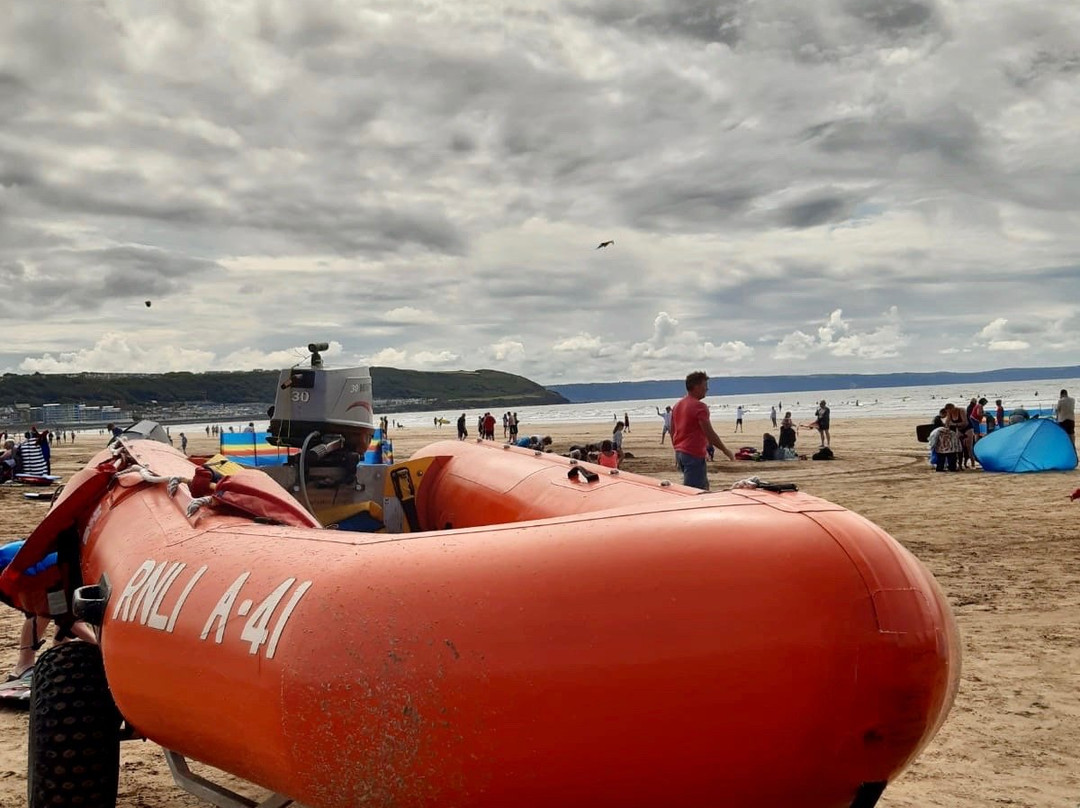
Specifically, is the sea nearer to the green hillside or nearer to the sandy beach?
the sandy beach

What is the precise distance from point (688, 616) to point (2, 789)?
3255 mm

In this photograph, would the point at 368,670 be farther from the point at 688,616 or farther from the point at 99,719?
the point at 99,719

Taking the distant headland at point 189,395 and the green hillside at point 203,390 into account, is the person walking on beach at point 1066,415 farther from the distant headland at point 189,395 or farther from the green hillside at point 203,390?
the green hillside at point 203,390

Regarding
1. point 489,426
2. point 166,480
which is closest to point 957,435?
point 489,426

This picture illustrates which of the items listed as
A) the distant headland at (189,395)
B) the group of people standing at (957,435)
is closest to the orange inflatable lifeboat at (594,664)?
the group of people standing at (957,435)

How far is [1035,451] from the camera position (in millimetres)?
15930

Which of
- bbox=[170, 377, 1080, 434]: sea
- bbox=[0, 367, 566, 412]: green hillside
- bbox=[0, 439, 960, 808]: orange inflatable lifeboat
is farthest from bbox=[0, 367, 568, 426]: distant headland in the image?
bbox=[0, 439, 960, 808]: orange inflatable lifeboat

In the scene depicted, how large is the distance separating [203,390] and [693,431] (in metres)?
167

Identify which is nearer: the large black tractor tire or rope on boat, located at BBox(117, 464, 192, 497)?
the large black tractor tire

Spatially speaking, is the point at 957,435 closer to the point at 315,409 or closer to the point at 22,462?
the point at 315,409

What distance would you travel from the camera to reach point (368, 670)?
7.30ft

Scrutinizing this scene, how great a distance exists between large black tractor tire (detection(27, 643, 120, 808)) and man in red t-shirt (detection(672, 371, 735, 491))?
506cm

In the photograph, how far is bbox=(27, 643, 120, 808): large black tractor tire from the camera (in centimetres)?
304

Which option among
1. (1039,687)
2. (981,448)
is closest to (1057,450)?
(981,448)
